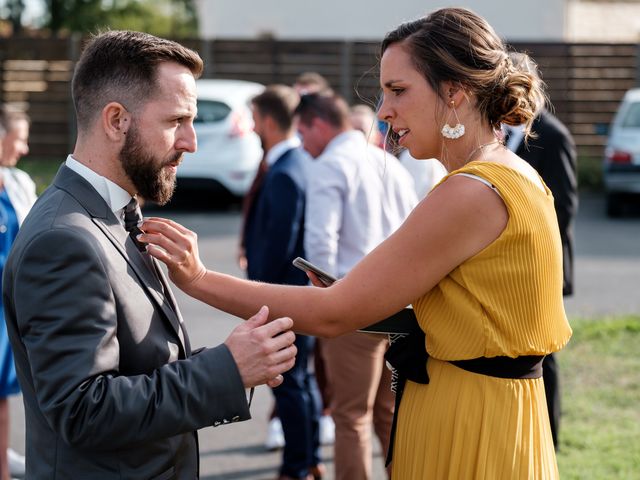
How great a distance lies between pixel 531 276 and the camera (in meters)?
2.62

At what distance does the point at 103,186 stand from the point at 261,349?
64 centimetres

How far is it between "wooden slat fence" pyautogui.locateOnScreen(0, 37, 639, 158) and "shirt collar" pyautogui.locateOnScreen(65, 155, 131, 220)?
1689cm

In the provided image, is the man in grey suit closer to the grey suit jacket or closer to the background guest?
the grey suit jacket

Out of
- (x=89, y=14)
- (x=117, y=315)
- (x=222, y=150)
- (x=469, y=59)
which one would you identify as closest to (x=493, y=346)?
(x=469, y=59)

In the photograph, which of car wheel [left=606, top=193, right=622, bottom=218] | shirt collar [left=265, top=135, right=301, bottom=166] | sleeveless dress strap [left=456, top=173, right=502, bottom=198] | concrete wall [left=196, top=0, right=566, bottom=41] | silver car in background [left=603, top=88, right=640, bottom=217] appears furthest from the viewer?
concrete wall [left=196, top=0, right=566, bottom=41]

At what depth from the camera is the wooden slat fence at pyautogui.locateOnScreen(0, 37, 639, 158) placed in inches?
774

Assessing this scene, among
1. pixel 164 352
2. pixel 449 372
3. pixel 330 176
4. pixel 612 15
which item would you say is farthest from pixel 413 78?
pixel 612 15

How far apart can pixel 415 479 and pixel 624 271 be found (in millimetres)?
9244

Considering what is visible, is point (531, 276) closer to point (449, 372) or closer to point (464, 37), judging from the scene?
point (449, 372)

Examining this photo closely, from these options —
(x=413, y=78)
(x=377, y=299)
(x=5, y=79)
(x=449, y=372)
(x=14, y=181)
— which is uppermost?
(x=413, y=78)

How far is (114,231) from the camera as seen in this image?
256 cm

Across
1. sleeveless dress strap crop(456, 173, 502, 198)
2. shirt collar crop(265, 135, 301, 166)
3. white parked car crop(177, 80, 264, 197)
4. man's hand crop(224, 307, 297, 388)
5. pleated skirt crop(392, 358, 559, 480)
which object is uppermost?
sleeveless dress strap crop(456, 173, 502, 198)

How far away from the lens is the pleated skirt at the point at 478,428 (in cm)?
272

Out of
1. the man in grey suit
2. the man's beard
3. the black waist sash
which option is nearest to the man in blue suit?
the black waist sash
